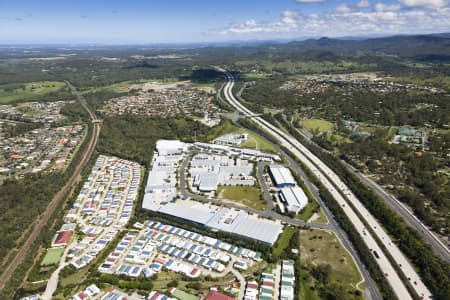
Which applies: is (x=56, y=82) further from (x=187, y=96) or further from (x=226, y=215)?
(x=226, y=215)

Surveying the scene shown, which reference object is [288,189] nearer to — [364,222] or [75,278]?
[364,222]

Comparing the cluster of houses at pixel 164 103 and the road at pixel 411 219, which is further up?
the cluster of houses at pixel 164 103

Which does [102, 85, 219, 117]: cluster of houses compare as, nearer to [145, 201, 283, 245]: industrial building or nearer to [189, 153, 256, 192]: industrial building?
[189, 153, 256, 192]: industrial building

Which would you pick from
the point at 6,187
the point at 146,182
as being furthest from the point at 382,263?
the point at 6,187

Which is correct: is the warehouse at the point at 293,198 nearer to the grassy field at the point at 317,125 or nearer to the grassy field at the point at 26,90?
the grassy field at the point at 317,125

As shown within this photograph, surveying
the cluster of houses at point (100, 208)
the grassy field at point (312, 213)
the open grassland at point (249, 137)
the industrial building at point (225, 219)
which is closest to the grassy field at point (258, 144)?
the open grassland at point (249, 137)

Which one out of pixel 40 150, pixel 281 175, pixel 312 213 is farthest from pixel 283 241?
pixel 40 150

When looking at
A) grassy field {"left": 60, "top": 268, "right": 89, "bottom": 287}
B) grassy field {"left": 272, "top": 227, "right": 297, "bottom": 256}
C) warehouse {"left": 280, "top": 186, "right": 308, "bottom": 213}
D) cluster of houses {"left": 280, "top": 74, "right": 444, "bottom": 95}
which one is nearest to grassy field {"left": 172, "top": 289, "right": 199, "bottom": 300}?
grassy field {"left": 60, "top": 268, "right": 89, "bottom": 287}
